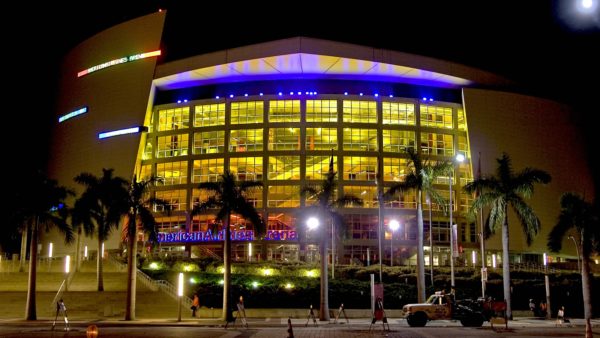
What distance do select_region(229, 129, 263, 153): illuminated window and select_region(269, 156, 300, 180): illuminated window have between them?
2672 mm

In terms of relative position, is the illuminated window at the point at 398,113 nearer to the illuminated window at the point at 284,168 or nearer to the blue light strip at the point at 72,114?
the illuminated window at the point at 284,168

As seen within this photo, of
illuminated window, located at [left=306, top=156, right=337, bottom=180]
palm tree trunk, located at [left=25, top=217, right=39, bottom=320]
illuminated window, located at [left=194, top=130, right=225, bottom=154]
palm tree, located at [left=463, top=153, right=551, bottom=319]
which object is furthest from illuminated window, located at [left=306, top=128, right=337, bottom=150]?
palm tree trunk, located at [left=25, top=217, right=39, bottom=320]

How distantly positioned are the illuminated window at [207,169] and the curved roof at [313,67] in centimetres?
1165

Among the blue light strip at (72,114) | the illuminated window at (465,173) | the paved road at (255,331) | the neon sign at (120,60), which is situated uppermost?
the neon sign at (120,60)

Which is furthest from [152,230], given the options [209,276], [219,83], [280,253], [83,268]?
[219,83]

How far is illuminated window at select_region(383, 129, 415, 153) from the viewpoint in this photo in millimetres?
85750

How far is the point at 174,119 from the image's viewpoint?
3533 inches

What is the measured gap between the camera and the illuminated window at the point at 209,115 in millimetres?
87875

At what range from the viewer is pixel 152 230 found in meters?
40.9

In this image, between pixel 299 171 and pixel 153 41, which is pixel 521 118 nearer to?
pixel 299 171

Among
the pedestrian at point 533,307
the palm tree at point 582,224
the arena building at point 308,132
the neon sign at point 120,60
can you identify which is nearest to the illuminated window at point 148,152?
the arena building at point 308,132

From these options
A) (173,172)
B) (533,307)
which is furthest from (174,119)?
(533,307)

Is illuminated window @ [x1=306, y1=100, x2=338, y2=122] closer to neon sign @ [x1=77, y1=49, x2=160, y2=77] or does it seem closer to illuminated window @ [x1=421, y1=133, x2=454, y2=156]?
illuminated window @ [x1=421, y1=133, x2=454, y2=156]

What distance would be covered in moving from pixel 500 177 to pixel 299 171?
140 ft
